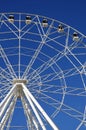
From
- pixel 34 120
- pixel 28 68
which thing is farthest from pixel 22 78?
pixel 34 120

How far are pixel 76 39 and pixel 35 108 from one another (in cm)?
871

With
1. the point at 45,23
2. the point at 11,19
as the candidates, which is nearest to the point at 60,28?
the point at 45,23

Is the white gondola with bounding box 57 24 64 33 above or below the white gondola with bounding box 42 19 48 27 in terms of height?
below

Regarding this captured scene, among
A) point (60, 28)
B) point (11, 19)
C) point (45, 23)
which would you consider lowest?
point (60, 28)

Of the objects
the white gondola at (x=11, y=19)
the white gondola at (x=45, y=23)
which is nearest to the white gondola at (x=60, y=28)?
the white gondola at (x=45, y=23)

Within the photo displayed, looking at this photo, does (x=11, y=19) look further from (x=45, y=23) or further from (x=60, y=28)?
(x=60, y=28)

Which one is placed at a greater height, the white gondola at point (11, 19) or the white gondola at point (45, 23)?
the white gondola at point (11, 19)

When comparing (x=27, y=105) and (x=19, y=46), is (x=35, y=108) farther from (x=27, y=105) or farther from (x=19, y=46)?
(x=19, y=46)

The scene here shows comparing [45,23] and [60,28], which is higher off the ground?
[45,23]

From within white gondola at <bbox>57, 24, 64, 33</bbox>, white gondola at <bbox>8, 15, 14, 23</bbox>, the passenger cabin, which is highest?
white gondola at <bbox>8, 15, 14, 23</bbox>

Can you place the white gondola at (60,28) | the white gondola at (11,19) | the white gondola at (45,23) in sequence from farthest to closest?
the white gondola at (45,23), the white gondola at (11,19), the white gondola at (60,28)

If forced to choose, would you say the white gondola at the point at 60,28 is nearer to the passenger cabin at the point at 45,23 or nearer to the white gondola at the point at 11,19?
the passenger cabin at the point at 45,23

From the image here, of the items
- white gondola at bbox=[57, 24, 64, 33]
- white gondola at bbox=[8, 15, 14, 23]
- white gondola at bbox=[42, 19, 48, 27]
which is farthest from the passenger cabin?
white gondola at bbox=[8, 15, 14, 23]

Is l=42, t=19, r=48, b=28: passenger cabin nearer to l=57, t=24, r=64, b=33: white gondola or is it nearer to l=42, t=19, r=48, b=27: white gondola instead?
l=42, t=19, r=48, b=27: white gondola
